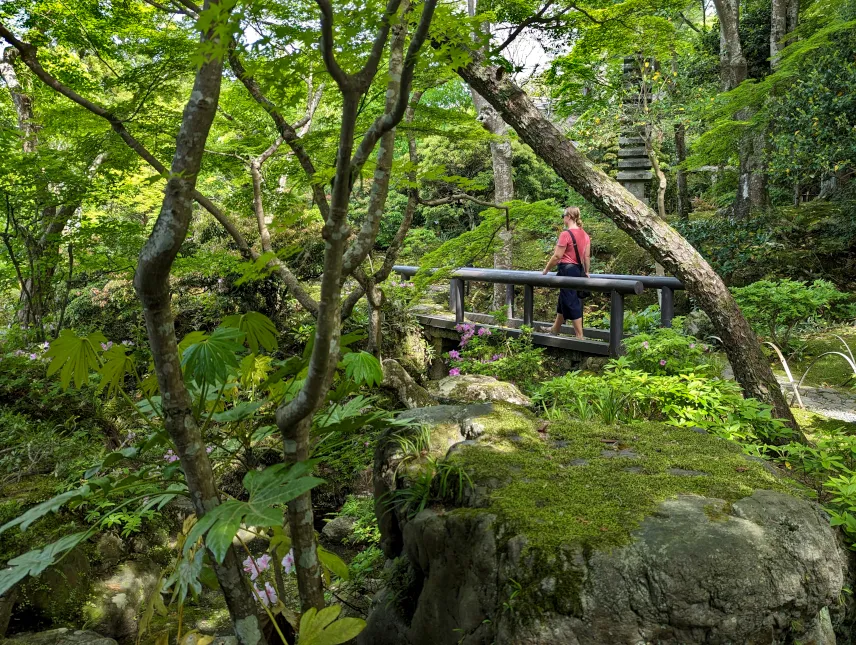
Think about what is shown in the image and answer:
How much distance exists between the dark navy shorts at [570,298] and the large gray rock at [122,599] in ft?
15.0

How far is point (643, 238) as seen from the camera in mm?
4629

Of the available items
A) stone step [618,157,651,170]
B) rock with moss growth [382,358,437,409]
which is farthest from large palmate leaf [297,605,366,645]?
stone step [618,157,651,170]

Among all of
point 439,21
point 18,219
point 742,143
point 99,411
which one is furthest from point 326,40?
point 742,143

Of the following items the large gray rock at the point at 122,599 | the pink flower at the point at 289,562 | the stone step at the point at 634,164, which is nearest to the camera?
the pink flower at the point at 289,562

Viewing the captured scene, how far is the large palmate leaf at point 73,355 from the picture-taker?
75.5 inches

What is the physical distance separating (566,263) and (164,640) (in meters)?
5.39

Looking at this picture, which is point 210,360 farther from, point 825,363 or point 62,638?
point 825,363

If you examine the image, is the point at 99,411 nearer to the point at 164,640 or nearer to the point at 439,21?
the point at 164,640

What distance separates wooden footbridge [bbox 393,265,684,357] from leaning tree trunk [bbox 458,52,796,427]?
26.9 inches

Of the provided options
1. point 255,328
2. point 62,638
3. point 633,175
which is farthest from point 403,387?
point 633,175

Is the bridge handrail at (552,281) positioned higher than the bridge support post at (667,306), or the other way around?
the bridge handrail at (552,281)

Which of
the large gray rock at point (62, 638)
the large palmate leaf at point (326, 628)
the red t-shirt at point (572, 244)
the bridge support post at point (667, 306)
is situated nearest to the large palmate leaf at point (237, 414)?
the large palmate leaf at point (326, 628)

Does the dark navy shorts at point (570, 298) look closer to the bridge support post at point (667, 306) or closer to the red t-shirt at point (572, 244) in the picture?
the red t-shirt at point (572, 244)

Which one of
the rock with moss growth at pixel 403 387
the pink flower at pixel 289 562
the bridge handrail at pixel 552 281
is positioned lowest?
the pink flower at pixel 289 562
